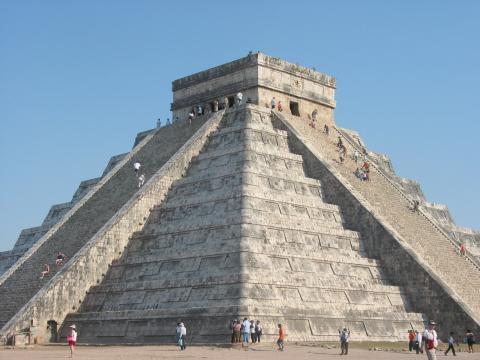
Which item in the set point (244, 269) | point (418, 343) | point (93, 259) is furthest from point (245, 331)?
point (93, 259)

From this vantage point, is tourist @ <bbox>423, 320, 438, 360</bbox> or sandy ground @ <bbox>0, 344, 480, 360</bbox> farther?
sandy ground @ <bbox>0, 344, 480, 360</bbox>

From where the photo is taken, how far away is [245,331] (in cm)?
2695

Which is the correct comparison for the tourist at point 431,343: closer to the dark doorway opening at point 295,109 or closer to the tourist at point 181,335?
the tourist at point 181,335

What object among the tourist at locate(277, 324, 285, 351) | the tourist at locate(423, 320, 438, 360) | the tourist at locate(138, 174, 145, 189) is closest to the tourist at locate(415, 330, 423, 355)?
the tourist at locate(277, 324, 285, 351)

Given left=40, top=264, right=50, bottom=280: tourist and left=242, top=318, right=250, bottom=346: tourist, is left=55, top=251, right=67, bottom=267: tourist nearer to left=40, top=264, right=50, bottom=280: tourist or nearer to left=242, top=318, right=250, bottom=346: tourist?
left=40, top=264, right=50, bottom=280: tourist

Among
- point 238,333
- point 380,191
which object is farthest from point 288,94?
point 238,333

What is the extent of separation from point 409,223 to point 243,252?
37.9 ft

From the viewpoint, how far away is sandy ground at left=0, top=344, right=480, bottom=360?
24078mm

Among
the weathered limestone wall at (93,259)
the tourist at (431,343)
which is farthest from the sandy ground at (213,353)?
the tourist at (431,343)

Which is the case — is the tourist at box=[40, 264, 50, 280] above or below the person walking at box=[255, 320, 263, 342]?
above

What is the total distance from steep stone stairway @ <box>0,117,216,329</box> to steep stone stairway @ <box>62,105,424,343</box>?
8.25 ft

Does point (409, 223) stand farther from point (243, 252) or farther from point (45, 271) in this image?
point (45, 271)

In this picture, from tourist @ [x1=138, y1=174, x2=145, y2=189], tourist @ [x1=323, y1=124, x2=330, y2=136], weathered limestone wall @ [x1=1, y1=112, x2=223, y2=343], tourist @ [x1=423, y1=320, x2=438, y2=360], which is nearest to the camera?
tourist @ [x1=423, y1=320, x2=438, y2=360]

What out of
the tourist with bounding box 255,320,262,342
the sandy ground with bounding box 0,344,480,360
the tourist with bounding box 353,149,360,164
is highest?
the tourist with bounding box 353,149,360,164
